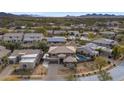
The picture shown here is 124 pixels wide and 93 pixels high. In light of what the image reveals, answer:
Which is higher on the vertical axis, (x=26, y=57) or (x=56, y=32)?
(x=56, y=32)

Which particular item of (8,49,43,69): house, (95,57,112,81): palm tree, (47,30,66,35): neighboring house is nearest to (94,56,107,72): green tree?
(95,57,112,81): palm tree

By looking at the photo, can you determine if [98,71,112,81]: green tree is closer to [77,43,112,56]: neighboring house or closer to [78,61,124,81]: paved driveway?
[78,61,124,81]: paved driveway

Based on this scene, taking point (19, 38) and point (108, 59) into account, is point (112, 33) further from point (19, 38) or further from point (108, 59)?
point (19, 38)

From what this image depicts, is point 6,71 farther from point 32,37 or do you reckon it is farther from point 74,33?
point 74,33

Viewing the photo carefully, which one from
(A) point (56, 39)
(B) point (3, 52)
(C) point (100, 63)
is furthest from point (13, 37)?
(C) point (100, 63)
